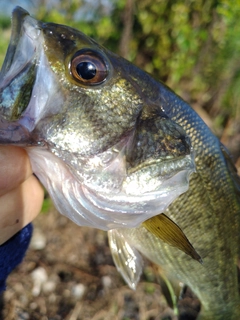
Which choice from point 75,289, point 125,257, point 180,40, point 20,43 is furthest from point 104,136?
point 180,40

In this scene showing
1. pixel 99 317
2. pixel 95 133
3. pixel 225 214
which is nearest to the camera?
pixel 95 133

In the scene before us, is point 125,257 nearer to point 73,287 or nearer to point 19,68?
point 19,68

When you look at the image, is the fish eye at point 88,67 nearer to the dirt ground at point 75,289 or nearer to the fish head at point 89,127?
the fish head at point 89,127

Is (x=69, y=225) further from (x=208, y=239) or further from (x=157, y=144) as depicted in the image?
(x=157, y=144)

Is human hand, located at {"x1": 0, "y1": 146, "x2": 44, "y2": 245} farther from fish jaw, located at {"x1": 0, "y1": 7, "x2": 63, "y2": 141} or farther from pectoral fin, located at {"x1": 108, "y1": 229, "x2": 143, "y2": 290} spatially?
pectoral fin, located at {"x1": 108, "y1": 229, "x2": 143, "y2": 290}

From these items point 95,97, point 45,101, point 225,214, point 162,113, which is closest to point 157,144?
point 162,113

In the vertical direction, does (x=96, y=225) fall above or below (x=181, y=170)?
below
